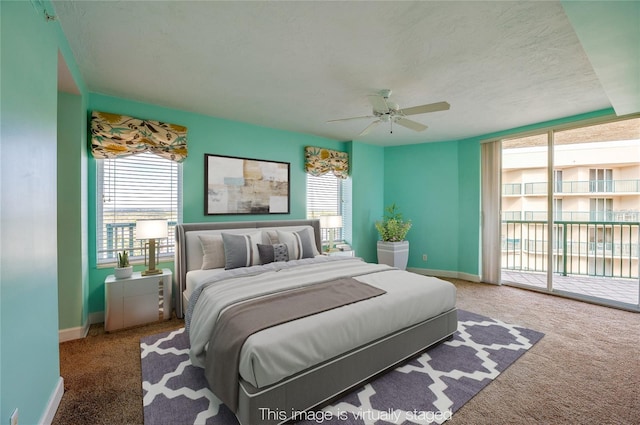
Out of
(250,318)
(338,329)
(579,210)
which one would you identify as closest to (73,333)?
(250,318)

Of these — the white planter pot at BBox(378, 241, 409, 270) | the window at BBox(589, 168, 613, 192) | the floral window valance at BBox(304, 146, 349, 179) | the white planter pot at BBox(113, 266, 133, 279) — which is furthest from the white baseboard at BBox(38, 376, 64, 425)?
the window at BBox(589, 168, 613, 192)

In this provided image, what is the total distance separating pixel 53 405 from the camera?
1.70m

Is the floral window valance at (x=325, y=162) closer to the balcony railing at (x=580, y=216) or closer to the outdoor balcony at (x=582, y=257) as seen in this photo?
the balcony railing at (x=580, y=216)

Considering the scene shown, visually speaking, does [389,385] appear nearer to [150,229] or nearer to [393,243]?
[150,229]

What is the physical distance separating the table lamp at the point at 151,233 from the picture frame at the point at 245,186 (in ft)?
2.47

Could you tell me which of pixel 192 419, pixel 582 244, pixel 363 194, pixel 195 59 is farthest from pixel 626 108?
pixel 192 419

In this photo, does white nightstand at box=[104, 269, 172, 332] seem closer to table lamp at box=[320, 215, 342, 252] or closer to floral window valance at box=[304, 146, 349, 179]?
table lamp at box=[320, 215, 342, 252]

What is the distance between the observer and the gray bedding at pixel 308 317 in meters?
1.53

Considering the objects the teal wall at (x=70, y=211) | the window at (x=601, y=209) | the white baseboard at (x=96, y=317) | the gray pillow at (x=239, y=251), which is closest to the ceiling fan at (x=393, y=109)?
the gray pillow at (x=239, y=251)

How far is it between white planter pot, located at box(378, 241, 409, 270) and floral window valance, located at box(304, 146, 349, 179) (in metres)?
1.56

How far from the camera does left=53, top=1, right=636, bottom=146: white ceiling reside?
1.79 meters

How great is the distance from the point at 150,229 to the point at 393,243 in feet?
12.8

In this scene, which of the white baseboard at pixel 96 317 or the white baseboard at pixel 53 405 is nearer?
the white baseboard at pixel 53 405

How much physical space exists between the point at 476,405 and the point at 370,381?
2.31ft
